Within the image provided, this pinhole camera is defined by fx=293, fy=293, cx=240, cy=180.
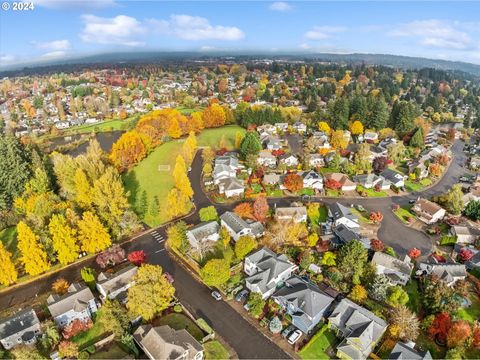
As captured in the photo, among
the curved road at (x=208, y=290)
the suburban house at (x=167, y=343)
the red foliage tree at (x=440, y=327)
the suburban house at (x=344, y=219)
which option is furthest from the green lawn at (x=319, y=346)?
the suburban house at (x=344, y=219)

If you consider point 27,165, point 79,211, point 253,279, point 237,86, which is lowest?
point 253,279

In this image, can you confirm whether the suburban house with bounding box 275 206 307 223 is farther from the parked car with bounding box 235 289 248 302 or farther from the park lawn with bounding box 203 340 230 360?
the park lawn with bounding box 203 340 230 360

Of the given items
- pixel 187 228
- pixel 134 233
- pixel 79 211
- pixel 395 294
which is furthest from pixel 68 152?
pixel 395 294

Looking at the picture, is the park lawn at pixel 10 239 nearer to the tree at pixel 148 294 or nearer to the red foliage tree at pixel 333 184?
the tree at pixel 148 294

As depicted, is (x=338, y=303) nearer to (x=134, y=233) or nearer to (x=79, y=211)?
(x=134, y=233)

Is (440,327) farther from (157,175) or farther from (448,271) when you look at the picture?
(157,175)

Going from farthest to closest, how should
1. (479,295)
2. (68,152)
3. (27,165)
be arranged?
(68,152) → (27,165) → (479,295)

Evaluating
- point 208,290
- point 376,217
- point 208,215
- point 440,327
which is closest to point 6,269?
point 208,290

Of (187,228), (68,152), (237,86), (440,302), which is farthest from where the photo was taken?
(237,86)
